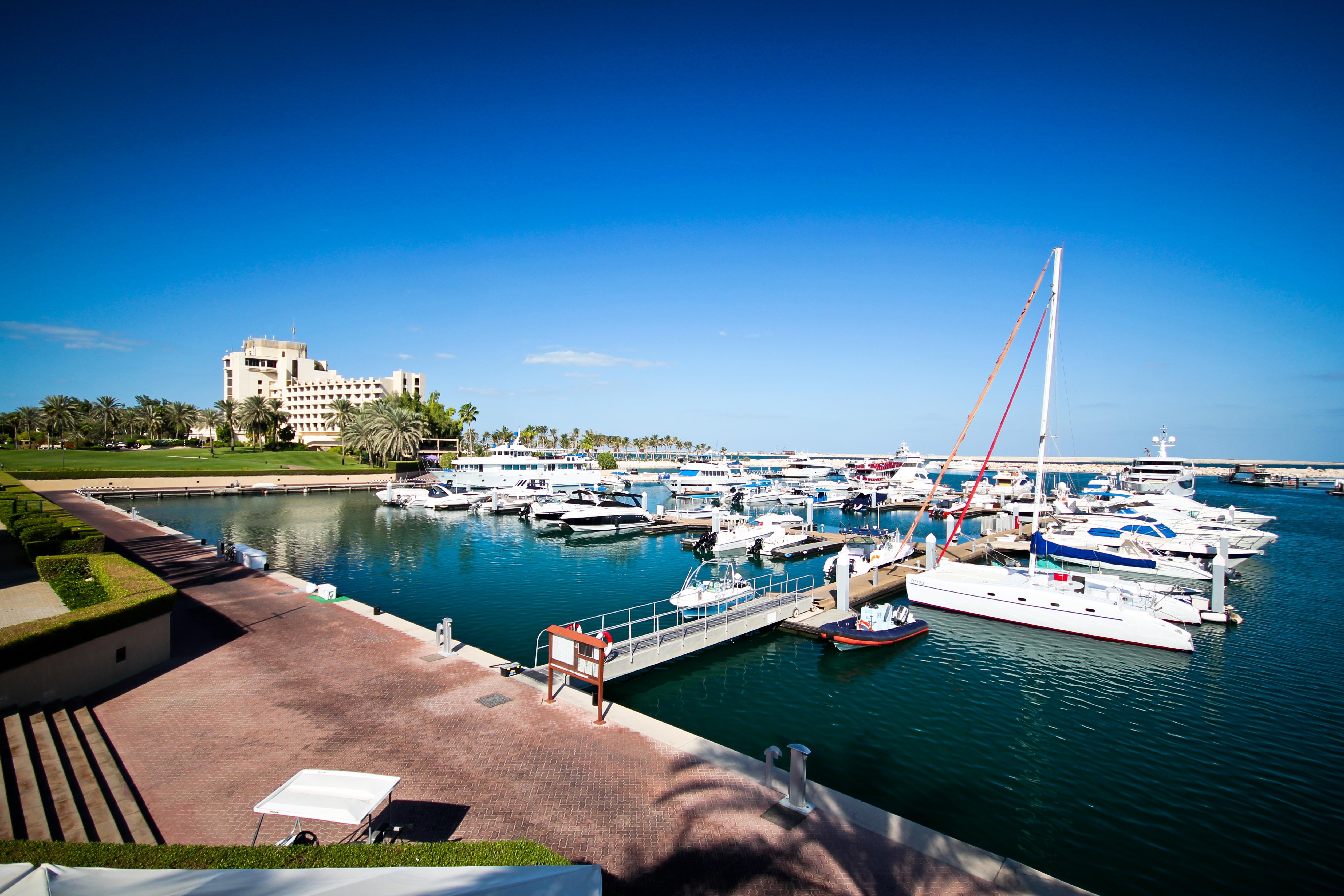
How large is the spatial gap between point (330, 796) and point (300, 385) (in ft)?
587

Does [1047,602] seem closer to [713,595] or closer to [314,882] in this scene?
[713,595]

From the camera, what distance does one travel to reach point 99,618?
13430 millimetres

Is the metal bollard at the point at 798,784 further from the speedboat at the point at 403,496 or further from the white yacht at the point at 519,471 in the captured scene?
the speedboat at the point at 403,496

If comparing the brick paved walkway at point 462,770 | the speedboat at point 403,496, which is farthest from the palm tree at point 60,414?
the brick paved walkway at point 462,770

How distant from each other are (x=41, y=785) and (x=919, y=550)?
38734mm

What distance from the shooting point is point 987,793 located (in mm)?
12914

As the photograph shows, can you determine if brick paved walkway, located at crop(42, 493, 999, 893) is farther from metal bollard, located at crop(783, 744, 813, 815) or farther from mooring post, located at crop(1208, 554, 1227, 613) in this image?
mooring post, located at crop(1208, 554, 1227, 613)

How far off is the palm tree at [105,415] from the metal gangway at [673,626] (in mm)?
149335

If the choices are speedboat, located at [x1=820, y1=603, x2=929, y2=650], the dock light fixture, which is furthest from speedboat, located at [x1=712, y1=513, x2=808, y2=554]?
the dock light fixture

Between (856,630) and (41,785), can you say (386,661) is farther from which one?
(856,630)

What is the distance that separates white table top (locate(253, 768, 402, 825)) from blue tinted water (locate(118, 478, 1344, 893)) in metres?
9.07

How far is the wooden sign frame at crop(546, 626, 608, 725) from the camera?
13680mm

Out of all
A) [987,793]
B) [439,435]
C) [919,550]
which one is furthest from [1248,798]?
[439,435]

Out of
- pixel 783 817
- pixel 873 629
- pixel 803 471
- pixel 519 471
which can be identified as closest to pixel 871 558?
pixel 873 629
